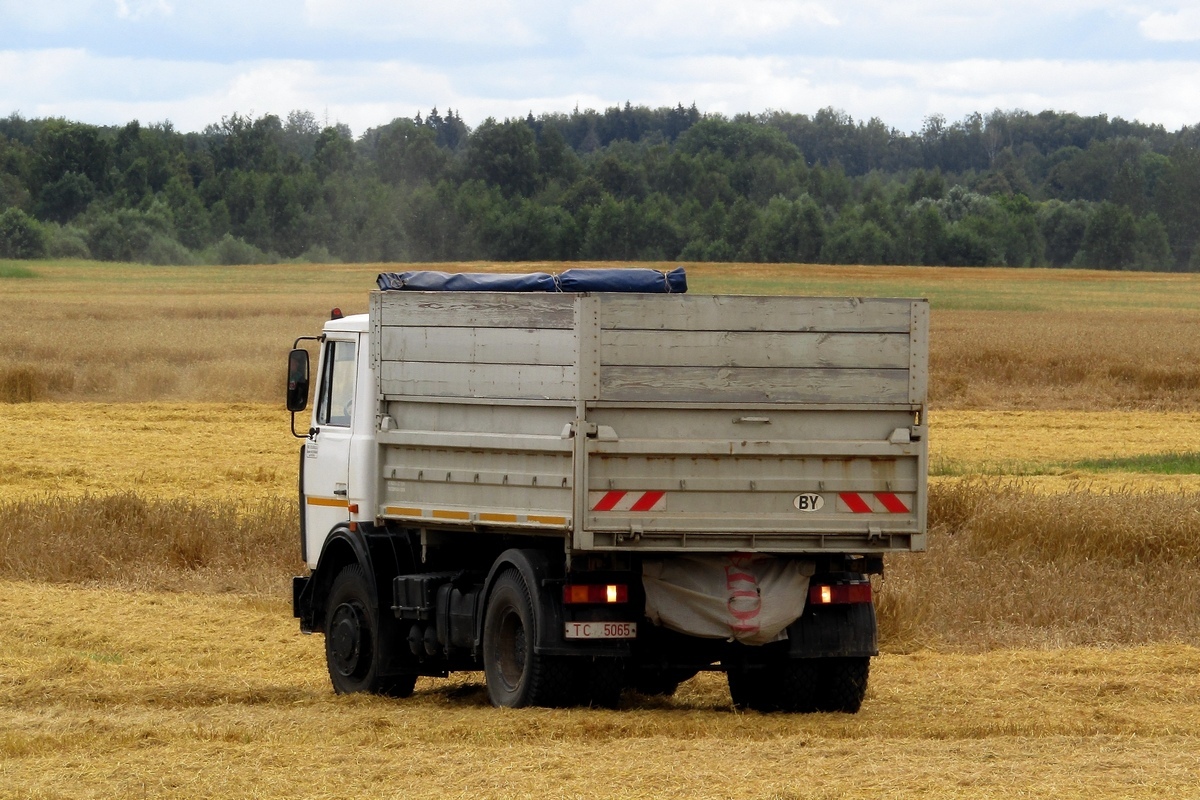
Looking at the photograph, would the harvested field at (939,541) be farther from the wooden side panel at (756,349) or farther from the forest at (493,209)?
the forest at (493,209)

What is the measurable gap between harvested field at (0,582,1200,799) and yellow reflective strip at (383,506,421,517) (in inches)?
46.4

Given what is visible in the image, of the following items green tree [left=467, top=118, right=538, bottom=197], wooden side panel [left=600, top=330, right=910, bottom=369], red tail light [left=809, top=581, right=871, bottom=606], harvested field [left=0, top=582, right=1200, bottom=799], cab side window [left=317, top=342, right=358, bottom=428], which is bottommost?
harvested field [left=0, top=582, right=1200, bottom=799]

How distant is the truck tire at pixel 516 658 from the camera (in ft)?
31.3

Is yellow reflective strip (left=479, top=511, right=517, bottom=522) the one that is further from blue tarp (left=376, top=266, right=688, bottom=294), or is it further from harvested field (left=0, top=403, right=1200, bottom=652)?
harvested field (left=0, top=403, right=1200, bottom=652)

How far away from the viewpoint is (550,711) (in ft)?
31.2

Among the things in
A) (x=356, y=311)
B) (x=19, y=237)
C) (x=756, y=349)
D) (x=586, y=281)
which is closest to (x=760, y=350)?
(x=756, y=349)

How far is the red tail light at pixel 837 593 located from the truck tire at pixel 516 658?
1454mm

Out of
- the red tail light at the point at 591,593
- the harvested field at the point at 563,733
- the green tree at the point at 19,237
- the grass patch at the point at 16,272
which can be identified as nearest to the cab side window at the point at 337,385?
the harvested field at the point at 563,733

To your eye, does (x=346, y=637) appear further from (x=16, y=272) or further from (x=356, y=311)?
(x=16, y=272)

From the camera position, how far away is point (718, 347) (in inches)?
371

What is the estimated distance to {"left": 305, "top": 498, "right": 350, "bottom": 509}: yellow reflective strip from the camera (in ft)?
36.7

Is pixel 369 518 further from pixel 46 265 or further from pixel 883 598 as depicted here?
pixel 46 265

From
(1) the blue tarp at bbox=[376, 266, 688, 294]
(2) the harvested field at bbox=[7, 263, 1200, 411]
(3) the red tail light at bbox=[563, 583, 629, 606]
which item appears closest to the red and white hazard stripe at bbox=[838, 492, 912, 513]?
(3) the red tail light at bbox=[563, 583, 629, 606]

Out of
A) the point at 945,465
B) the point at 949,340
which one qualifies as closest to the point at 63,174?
the point at 949,340
